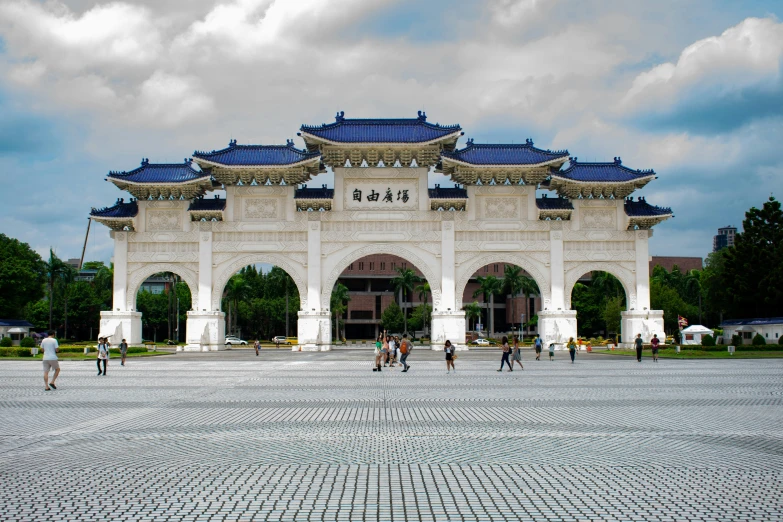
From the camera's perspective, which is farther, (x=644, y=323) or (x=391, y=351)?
(x=644, y=323)

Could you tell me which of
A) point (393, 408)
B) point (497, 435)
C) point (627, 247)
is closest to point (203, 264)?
point (627, 247)

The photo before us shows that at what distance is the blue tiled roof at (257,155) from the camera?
144 feet

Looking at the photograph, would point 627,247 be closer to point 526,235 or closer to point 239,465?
→ point 526,235

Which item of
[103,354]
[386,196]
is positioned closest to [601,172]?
[386,196]

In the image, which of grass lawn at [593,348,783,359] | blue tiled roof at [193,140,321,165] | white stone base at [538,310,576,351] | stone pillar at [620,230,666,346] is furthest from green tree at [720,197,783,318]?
blue tiled roof at [193,140,321,165]

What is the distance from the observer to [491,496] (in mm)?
6527

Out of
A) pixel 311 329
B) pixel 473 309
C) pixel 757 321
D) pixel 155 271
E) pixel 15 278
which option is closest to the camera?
pixel 311 329

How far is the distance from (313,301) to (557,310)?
583 inches

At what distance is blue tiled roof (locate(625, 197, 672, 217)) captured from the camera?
4503 centimetres

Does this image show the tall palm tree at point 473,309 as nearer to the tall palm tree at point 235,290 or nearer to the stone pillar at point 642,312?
the tall palm tree at point 235,290

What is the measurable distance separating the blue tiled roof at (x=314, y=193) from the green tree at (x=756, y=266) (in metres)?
30.0

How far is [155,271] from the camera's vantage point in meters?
45.1

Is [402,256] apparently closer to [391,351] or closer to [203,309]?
[203,309]

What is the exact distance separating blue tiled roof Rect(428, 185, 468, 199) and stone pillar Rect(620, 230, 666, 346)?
36.5ft
